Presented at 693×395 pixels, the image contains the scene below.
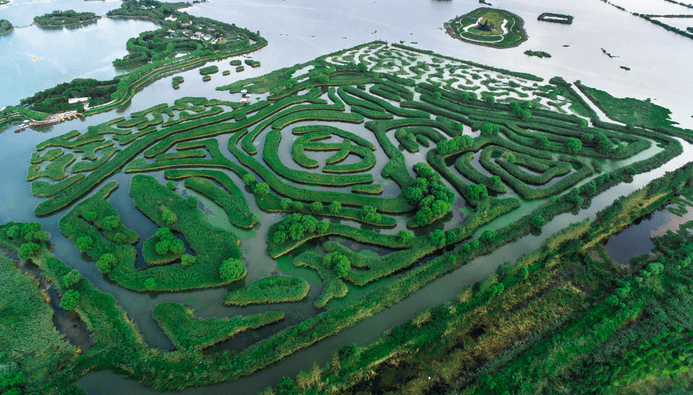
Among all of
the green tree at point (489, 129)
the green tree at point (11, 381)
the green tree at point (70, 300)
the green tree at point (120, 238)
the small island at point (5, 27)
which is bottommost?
the green tree at point (11, 381)

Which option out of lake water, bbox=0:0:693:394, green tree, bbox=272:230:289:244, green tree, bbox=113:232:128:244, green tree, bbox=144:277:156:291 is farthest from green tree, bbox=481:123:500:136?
green tree, bbox=113:232:128:244

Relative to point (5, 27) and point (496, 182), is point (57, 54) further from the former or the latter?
point (496, 182)

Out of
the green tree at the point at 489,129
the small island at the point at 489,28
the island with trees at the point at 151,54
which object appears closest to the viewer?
the green tree at the point at 489,129

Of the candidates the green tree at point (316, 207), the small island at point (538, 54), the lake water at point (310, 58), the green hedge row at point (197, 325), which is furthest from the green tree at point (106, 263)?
the small island at point (538, 54)

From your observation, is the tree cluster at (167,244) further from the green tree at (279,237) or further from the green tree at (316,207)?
the green tree at (316,207)

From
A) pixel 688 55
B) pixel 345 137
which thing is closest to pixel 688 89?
pixel 688 55

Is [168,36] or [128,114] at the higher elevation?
[168,36]

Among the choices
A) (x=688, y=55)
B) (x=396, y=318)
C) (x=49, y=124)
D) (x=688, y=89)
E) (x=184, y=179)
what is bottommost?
(x=396, y=318)

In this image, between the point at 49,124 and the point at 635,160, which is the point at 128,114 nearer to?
the point at 49,124
